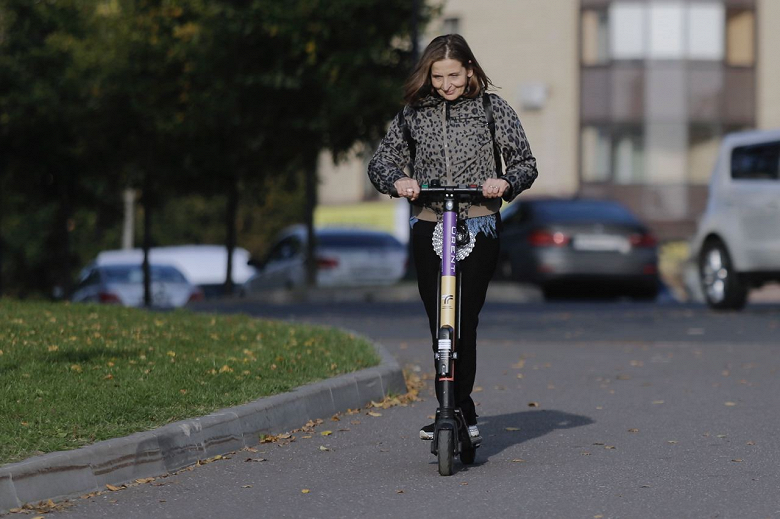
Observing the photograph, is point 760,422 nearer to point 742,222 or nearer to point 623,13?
point 742,222

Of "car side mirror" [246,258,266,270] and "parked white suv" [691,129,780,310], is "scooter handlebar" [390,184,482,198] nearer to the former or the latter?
"parked white suv" [691,129,780,310]

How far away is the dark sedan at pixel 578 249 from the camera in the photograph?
2034 cm

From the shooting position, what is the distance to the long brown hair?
627 centimetres

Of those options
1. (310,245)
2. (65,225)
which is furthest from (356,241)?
(65,225)

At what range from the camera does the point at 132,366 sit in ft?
28.5

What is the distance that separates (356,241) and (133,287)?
14.6 feet

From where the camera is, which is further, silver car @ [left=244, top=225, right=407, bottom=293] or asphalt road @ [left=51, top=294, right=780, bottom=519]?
silver car @ [left=244, top=225, right=407, bottom=293]

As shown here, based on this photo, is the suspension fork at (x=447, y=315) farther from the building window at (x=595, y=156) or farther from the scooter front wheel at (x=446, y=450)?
the building window at (x=595, y=156)

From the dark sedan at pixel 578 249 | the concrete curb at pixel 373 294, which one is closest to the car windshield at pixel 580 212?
the dark sedan at pixel 578 249

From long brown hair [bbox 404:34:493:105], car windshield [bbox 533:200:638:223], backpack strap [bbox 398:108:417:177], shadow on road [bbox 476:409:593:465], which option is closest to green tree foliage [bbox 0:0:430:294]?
car windshield [bbox 533:200:638:223]

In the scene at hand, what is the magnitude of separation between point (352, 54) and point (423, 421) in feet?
47.8

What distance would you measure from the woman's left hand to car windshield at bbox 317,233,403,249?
18.2m

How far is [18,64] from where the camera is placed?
27031 mm

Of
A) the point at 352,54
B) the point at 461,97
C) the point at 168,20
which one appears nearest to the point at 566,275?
the point at 352,54
